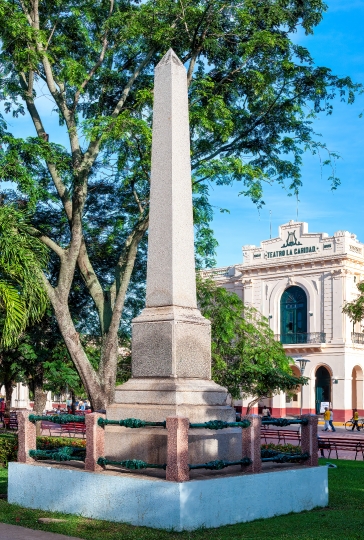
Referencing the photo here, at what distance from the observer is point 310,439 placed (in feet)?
35.8

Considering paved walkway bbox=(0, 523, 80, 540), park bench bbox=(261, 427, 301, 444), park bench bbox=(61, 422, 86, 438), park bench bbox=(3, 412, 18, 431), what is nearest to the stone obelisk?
paved walkway bbox=(0, 523, 80, 540)

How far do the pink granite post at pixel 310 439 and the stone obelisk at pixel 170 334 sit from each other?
1114 mm

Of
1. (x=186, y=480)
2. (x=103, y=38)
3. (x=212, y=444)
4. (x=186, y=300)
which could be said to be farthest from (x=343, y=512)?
(x=103, y=38)

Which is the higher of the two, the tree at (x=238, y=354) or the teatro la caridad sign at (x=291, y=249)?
the teatro la caridad sign at (x=291, y=249)

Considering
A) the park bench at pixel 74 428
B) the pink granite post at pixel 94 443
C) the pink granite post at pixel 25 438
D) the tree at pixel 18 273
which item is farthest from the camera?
the park bench at pixel 74 428

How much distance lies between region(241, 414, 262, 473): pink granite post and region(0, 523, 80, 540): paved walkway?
255 cm

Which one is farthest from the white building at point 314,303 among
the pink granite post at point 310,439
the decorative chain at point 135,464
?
the decorative chain at point 135,464

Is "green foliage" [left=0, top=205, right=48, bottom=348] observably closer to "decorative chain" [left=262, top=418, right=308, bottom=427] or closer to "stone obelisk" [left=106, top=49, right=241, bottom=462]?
"stone obelisk" [left=106, top=49, right=241, bottom=462]

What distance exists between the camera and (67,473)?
9.84 meters

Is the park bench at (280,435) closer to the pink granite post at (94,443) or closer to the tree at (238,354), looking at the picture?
the tree at (238,354)

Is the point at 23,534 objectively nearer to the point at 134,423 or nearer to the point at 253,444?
the point at 134,423

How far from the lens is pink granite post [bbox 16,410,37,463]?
425 inches

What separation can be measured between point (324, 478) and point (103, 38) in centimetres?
1392

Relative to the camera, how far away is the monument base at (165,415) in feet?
31.6
